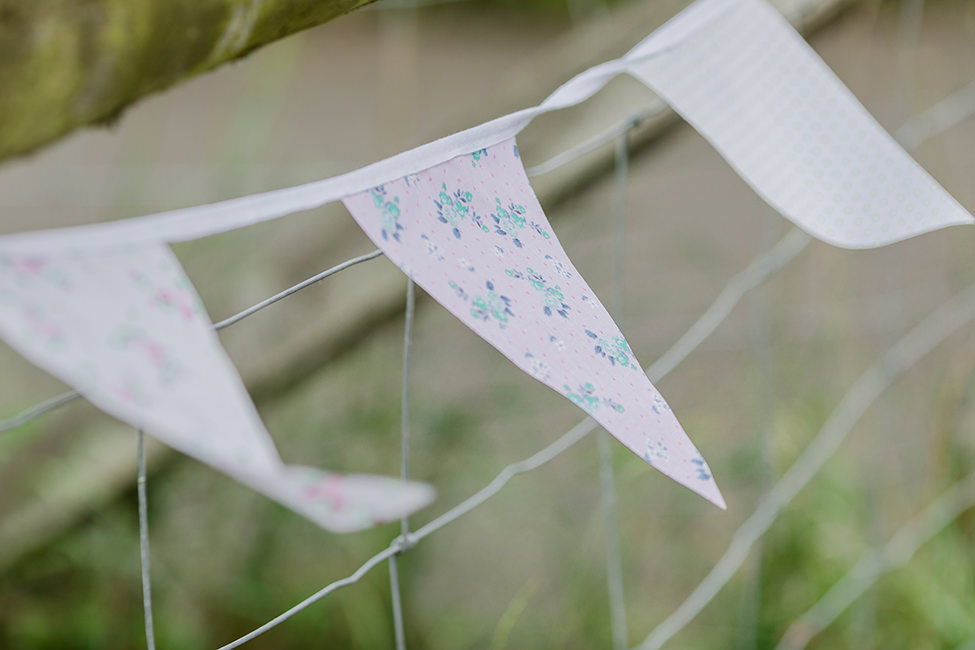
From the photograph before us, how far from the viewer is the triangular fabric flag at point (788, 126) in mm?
518

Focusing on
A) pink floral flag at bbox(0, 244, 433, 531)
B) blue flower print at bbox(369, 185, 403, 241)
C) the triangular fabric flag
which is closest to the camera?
pink floral flag at bbox(0, 244, 433, 531)

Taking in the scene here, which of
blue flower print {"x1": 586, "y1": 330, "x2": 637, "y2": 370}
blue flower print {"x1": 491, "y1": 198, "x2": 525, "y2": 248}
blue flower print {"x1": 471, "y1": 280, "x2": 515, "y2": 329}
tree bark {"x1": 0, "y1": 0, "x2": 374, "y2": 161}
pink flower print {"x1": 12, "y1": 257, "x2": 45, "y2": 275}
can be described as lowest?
blue flower print {"x1": 586, "y1": 330, "x2": 637, "y2": 370}

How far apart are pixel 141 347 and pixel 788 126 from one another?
40 cm

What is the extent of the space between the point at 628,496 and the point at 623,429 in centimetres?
89

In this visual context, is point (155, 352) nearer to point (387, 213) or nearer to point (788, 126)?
point (387, 213)

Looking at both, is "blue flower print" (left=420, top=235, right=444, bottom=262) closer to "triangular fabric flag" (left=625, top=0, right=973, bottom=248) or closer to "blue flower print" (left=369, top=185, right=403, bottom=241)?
"blue flower print" (left=369, top=185, right=403, bottom=241)

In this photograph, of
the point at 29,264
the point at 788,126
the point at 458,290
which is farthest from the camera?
the point at 788,126

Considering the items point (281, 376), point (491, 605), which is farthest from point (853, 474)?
point (281, 376)

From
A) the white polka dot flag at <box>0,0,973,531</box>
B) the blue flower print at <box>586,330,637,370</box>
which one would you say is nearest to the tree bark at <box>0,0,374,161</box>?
the white polka dot flag at <box>0,0,973,531</box>

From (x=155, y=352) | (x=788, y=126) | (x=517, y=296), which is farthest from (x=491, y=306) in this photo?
(x=788, y=126)

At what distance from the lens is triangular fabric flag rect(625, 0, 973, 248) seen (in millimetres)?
518

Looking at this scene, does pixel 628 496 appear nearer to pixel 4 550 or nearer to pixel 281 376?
pixel 281 376

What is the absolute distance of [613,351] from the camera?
37cm

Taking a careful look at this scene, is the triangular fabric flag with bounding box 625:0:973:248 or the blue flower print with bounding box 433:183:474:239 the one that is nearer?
the blue flower print with bounding box 433:183:474:239
